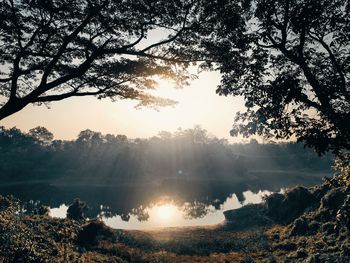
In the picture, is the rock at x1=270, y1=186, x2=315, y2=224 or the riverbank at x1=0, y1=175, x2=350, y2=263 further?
the rock at x1=270, y1=186, x2=315, y2=224

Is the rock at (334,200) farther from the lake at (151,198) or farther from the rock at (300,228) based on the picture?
the lake at (151,198)

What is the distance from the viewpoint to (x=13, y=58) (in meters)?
12.3

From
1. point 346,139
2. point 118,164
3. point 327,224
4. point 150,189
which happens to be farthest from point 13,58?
point 118,164

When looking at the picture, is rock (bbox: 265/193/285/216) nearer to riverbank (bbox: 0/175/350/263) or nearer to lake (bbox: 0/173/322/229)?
riverbank (bbox: 0/175/350/263)

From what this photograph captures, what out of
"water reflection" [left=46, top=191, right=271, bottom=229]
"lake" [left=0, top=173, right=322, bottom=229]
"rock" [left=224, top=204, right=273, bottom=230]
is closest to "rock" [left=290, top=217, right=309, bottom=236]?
"rock" [left=224, top=204, right=273, bottom=230]

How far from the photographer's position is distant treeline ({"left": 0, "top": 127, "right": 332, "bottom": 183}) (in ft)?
371

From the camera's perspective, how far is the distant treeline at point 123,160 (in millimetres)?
113206

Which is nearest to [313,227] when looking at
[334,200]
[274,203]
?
[334,200]

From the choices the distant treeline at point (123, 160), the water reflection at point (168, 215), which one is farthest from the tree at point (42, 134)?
the water reflection at point (168, 215)

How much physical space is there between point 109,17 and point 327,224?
19582mm

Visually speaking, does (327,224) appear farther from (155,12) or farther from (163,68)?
(155,12)

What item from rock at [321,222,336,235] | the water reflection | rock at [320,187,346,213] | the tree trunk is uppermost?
the tree trunk

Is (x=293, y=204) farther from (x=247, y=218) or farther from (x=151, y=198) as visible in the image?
(x=151, y=198)

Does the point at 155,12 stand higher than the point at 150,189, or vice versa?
the point at 155,12
